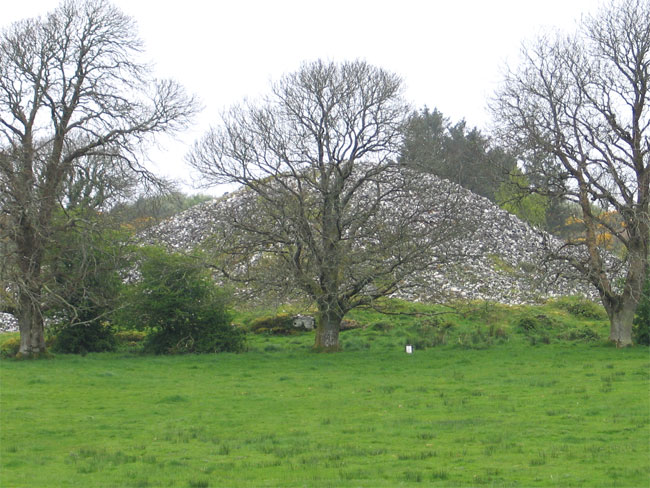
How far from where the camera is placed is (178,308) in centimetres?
3055

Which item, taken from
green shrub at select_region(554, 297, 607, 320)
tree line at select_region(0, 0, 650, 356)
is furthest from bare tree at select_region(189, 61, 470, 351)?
green shrub at select_region(554, 297, 607, 320)

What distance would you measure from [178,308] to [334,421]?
52.5ft

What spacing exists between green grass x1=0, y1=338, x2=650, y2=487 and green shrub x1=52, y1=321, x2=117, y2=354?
449cm

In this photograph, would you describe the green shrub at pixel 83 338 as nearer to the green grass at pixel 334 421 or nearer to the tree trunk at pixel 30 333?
the tree trunk at pixel 30 333

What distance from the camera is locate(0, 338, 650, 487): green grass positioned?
11.3 metres

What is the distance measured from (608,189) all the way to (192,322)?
17947mm

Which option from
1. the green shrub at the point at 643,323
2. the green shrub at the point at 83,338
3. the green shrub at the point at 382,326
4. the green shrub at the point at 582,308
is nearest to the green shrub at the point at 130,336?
the green shrub at the point at 83,338

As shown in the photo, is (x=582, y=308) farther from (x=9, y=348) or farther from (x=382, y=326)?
(x=9, y=348)

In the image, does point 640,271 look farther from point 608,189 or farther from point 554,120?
point 554,120

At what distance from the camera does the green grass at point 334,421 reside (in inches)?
444

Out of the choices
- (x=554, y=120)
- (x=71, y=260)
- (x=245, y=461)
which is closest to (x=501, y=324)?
(x=554, y=120)

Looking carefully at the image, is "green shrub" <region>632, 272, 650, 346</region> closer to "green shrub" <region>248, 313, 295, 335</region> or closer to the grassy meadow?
the grassy meadow

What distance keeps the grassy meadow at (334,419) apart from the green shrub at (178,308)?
6.44 feet

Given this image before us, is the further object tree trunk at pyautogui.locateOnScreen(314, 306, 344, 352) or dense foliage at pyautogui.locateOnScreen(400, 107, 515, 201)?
tree trunk at pyautogui.locateOnScreen(314, 306, 344, 352)
